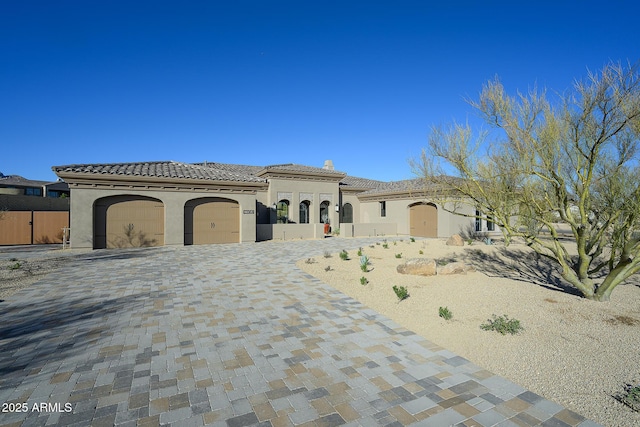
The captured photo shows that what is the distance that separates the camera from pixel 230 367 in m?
4.22

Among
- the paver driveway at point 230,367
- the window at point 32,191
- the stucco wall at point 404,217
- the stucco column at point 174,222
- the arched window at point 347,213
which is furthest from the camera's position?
the window at point 32,191

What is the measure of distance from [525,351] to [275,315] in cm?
426

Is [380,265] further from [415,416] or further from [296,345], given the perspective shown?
[415,416]

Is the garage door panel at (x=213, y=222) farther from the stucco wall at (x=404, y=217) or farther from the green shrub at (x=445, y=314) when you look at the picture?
the green shrub at (x=445, y=314)

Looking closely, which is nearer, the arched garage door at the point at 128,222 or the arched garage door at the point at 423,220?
the arched garage door at the point at 128,222

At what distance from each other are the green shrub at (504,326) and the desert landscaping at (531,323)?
9cm

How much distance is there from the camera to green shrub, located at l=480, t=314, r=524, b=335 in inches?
213

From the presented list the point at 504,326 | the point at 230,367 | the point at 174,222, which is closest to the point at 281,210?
the point at 174,222

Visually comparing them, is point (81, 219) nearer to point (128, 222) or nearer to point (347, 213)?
point (128, 222)

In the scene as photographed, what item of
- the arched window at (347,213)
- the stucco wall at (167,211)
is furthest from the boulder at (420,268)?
the arched window at (347,213)

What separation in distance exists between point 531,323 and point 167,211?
1688 cm

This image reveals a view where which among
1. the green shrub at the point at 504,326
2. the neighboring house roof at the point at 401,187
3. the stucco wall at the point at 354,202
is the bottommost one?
the green shrub at the point at 504,326

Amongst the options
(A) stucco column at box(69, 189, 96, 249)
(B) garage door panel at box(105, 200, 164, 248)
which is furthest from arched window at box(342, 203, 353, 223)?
(A) stucco column at box(69, 189, 96, 249)

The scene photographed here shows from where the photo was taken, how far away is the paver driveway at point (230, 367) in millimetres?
3289
